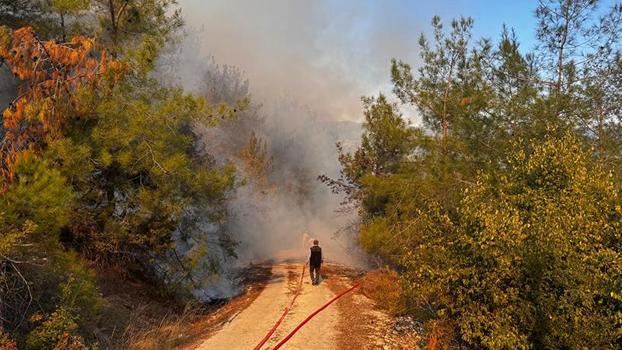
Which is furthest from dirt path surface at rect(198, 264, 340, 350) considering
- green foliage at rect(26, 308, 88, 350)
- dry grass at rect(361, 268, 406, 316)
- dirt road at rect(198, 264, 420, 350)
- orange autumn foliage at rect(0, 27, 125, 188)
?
orange autumn foliage at rect(0, 27, 125, 188)

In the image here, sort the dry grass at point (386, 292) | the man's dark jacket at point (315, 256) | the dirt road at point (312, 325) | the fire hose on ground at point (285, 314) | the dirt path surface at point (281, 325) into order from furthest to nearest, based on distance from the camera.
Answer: the man's dark jacket at point (315, 256)
the dry grass at point (386, 292)
the dirt road at point (312, 325)
the dirt path surface at point (281, 325)
the fire hose on ground at point (285, 314)

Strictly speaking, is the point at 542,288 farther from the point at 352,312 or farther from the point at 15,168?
the point at 15,168

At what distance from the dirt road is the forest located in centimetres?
120

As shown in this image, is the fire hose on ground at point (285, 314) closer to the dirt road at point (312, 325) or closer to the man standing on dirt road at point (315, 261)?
the dirt road at point (312, 325)

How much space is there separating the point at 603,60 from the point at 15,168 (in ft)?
50.9

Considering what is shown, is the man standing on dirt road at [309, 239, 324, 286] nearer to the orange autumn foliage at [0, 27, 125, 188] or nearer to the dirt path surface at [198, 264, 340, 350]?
the dirt path surface at [198, 264, 340, 350]

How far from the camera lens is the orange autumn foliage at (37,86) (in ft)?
32.8

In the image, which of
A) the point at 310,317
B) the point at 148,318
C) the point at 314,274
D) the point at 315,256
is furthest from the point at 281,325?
the point at 314,274

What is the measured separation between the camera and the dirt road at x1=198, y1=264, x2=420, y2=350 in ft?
36.0

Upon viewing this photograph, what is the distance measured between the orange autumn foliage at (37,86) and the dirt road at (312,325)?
6083 millimetres

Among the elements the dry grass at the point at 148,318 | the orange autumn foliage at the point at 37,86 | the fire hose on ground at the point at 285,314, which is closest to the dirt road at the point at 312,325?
the fire hose on ground at the point at 285,314

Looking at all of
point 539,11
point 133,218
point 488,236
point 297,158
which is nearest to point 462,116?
point 539,11

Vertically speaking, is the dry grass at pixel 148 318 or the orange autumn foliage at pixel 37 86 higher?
the orange autumn foliage at pixel 37 86

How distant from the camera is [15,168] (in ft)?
31.6
